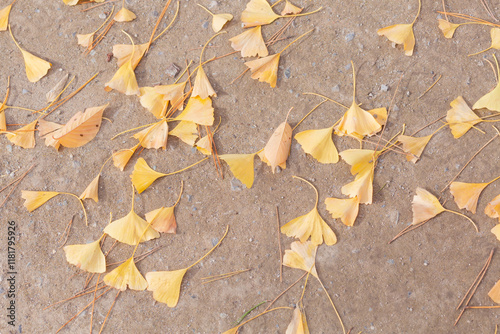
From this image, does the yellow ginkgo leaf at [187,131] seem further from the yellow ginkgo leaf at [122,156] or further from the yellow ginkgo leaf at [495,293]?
the yellow ginkgo leaf at [495,293]

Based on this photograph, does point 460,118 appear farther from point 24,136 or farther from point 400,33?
point 24,136

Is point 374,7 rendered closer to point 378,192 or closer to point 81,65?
point 378,192

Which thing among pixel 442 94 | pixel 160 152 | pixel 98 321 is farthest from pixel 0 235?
pixel 442 94

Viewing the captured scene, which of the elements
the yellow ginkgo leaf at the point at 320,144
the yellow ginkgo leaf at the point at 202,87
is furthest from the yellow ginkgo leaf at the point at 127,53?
the yellow ginkgo leaf at the point at 320,144

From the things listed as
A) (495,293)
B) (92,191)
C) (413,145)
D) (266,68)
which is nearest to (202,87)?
(266,68)

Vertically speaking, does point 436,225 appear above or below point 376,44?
below

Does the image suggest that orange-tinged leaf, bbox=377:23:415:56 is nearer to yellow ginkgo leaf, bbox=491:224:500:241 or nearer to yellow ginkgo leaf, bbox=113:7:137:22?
yellow ginkgo leaf, bbox=491:224:500:241
